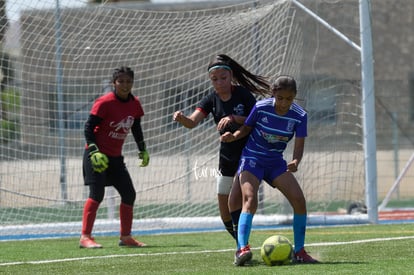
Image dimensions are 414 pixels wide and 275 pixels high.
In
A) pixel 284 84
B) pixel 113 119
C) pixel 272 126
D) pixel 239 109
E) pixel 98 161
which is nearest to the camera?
pixel 284 84

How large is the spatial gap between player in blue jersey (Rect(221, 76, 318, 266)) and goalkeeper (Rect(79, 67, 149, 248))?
2.79 metres

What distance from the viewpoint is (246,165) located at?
8773 mm

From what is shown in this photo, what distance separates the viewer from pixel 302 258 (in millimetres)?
8703

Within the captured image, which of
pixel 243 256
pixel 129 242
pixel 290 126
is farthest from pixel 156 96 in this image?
pixel 243 256

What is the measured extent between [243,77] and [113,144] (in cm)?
249

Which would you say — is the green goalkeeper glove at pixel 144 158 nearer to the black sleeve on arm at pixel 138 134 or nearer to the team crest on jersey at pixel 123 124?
the black sleeve on arm at pixel 138 134

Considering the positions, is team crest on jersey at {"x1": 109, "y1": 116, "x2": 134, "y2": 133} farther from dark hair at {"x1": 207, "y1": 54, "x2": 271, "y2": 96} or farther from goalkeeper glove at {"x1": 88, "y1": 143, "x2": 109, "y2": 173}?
dark hair at {"x1": 207, "y1": 54, "x2": 271, "y2": 96}

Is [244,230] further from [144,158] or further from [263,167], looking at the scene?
[144,158]

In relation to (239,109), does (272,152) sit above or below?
below

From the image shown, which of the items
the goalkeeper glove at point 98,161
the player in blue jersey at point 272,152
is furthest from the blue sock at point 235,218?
the goalkeeper glove at point 98,161

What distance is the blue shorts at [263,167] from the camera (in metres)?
8.73

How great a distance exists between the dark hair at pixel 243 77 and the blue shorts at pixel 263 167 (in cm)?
→ 101

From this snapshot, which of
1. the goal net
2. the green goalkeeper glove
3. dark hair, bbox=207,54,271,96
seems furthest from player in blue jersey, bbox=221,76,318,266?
the goal net

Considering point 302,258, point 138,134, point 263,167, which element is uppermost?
point 138,134
